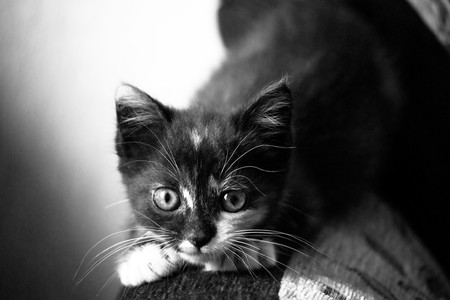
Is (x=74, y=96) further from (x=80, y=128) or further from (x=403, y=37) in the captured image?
(x=403, y=37)

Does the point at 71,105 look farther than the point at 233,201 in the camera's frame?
Yes

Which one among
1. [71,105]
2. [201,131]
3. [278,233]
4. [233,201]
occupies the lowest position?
[278,233]

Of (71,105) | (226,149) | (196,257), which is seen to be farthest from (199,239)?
(71,105)

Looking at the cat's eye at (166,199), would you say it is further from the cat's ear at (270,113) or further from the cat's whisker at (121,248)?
the cat's ear at (270,113)

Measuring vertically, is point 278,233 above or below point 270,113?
below

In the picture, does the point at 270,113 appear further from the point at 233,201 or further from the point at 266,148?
the point at 233,201

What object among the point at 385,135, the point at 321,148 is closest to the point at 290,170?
the point at 321,148

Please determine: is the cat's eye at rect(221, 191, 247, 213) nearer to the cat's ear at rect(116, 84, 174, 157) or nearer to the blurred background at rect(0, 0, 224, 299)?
the cat's ear at rect(116, 84, 174, 157)
